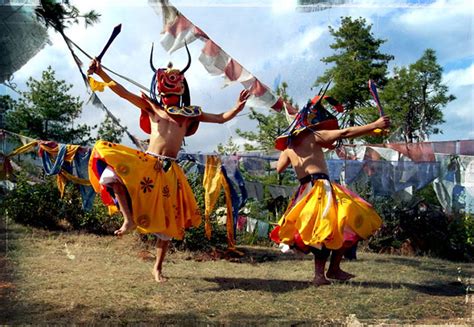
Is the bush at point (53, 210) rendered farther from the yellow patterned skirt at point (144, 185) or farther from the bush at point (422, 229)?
the bush at point (422, 229)

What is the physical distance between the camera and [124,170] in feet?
9.64

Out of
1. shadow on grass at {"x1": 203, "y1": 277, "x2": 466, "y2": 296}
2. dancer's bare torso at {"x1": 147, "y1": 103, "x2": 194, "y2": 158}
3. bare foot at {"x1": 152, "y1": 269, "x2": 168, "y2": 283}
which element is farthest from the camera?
dancer's bare torso at {"x1": 147, "y1": 103, "x2": 194, "y2": 158}

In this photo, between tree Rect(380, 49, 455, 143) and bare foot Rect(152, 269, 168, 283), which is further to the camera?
tree Rect(380, 49, 455, 143)

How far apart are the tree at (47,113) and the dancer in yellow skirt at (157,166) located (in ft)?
1.55

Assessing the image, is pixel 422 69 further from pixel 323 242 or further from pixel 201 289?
pixel 201 289

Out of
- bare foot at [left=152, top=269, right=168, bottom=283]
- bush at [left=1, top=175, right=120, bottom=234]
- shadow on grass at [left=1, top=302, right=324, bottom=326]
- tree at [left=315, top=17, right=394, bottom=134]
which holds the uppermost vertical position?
tree at [left=315, top=17, right=394, bottom=134]

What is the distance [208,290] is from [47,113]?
1.76m

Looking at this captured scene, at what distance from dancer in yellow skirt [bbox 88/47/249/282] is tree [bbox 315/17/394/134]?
2.20 ft

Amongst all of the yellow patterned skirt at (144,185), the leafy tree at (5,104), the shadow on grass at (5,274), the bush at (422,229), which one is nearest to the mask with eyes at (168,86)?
the yellow patterned skirt at (144,185)

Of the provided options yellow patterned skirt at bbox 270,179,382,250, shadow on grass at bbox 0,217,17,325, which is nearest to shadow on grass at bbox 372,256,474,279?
yellow patterned skirt at bbox 270,179,382,250

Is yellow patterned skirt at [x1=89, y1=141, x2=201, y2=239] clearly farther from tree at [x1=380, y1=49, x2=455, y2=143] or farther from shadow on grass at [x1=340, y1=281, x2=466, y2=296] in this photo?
tree at [x1=380, y1=49, x2=455, y2=143]

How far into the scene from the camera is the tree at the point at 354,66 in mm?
3135

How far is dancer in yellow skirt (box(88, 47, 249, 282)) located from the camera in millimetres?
2949

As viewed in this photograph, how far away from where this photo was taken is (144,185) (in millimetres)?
3002
